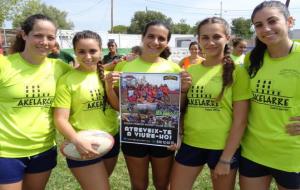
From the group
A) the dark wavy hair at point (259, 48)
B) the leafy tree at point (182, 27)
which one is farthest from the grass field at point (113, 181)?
the leafy tree at point (182, 27)

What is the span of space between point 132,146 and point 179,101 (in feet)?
2.36

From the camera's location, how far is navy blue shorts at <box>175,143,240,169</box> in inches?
125

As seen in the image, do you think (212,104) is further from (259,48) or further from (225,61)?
(259,48)

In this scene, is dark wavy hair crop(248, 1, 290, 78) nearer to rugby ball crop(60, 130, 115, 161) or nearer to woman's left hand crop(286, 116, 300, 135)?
woman's left hand crop(286, 116, 300, 135)

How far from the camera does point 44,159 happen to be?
3.25m

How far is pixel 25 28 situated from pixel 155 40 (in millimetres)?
1191

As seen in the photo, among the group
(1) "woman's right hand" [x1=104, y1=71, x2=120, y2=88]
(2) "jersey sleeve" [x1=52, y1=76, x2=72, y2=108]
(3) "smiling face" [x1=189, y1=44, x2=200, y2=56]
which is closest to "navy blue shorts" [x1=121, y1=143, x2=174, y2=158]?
(1) "woman's right hand" [x1=104, y1=71, x2=120, y2=88]

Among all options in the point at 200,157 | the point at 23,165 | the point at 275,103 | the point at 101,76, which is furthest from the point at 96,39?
the point at 275,103

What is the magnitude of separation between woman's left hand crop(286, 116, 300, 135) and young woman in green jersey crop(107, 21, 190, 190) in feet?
3.79

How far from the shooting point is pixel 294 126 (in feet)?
9.36

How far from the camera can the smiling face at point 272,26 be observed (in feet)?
9.45

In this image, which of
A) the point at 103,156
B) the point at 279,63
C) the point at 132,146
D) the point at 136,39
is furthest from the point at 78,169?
the point at 136,39

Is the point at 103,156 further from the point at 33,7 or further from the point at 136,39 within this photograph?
the point at 136,39

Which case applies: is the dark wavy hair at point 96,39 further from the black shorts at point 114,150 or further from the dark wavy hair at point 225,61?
the dark wavy hair at point 225,61
